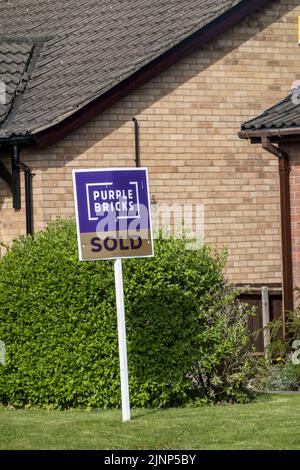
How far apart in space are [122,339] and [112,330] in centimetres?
110

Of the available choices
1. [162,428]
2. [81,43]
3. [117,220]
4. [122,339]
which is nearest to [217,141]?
→ [81,43]

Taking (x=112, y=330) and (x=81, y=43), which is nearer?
(x=112, y=330)

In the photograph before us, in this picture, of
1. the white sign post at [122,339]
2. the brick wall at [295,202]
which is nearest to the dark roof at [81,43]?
the brick wall at [295,202]

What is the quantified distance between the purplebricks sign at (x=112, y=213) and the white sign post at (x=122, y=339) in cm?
A: 21

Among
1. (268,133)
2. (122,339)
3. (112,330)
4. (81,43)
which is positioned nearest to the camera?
(122,339)

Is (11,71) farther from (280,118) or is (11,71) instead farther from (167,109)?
(280,118)

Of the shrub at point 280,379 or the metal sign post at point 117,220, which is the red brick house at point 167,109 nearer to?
the shrub at point 280,379

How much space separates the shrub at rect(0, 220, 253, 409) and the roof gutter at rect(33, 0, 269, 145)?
5.35 m

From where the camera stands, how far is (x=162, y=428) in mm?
13672

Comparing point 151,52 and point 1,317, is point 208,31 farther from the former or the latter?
point 1,317

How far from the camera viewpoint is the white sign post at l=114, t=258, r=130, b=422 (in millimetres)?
14234

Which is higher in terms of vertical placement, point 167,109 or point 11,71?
point 11,71
